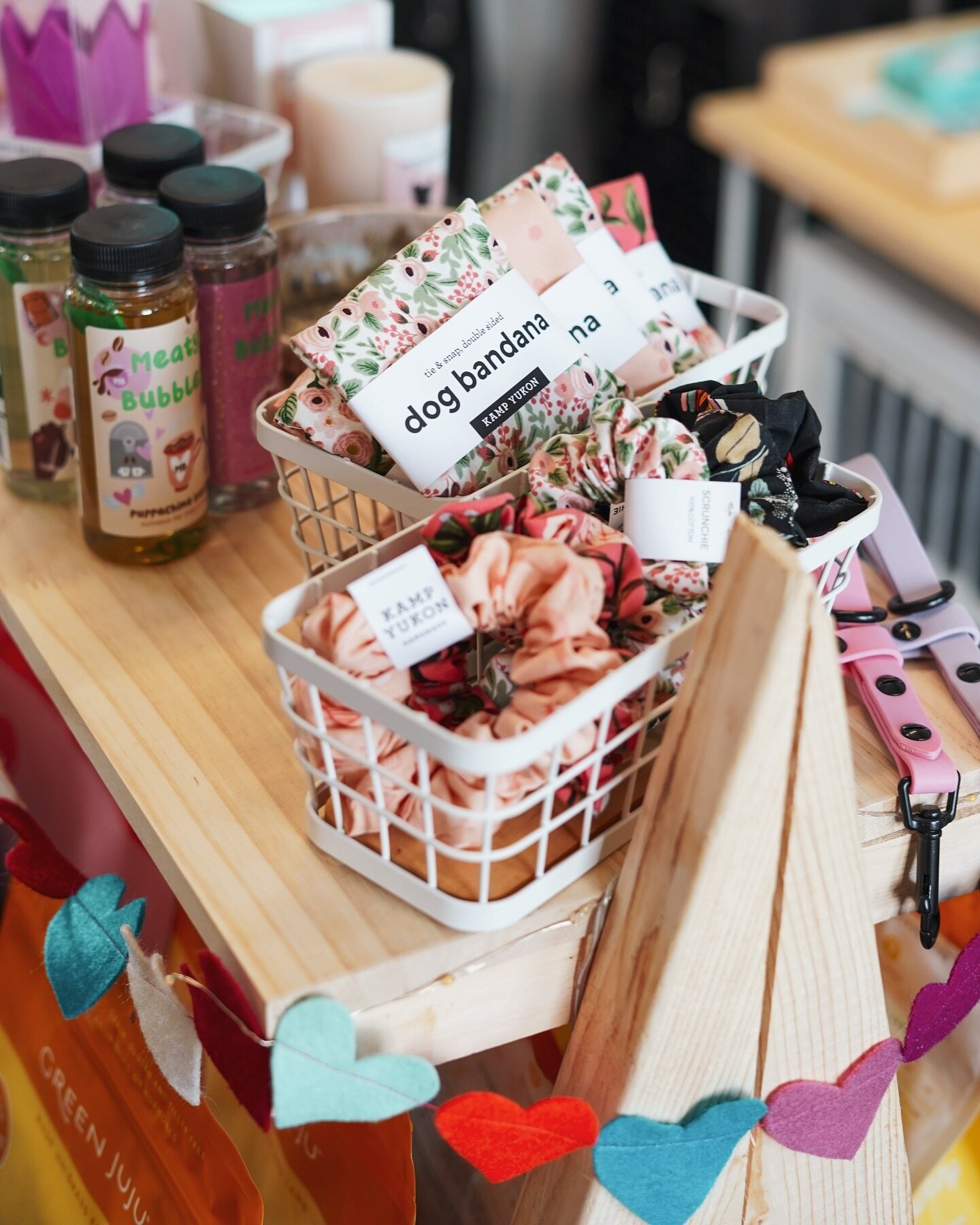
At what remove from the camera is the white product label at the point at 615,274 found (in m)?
0.78

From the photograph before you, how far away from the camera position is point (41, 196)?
0.78m

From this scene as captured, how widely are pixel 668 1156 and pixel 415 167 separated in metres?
0.86

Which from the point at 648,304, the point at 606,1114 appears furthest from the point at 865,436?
the point at 606,1114

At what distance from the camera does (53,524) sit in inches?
34.3

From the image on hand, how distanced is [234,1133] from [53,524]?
419mm

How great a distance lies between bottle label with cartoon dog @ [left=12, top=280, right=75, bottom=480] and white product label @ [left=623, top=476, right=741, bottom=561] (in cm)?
40

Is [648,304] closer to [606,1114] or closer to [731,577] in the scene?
[731,577]

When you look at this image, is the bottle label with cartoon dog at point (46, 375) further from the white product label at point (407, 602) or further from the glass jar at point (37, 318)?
the white product label at point (407, 602)

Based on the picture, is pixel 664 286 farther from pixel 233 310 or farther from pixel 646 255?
Answer: pixel 233 310

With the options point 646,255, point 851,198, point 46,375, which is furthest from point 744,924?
point 851,198

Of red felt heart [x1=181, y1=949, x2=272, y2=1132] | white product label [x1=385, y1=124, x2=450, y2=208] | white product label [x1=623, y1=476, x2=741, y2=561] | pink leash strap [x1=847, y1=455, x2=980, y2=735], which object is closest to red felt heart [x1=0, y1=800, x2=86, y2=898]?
red felt heart [x1=181, y1=949, x2=272, y2=1132]

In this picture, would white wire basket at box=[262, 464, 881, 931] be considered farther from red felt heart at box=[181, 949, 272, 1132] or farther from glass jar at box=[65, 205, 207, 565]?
glass jar at box=[65, 205, 207, 565]

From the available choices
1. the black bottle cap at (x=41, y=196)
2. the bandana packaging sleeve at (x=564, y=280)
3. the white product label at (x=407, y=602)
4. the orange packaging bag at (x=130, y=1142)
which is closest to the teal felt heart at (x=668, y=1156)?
the orange packaging bag at (x=130, y=1142)

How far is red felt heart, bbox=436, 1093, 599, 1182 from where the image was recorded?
1.85ft
